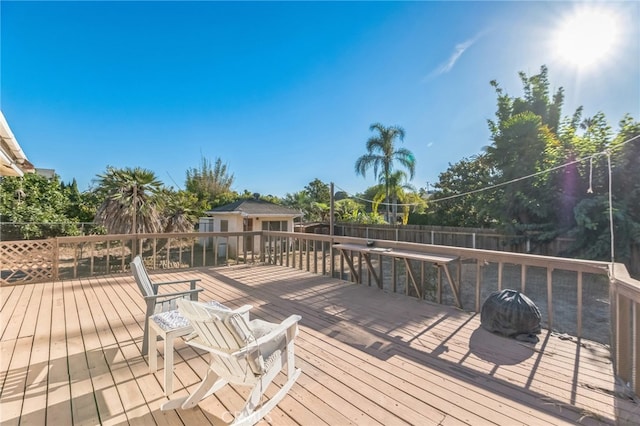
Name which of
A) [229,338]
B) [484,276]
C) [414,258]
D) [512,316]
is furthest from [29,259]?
[484,276]

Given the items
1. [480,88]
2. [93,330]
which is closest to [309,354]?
[93,330]

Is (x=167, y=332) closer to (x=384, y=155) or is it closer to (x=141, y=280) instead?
(x=141, y=280)

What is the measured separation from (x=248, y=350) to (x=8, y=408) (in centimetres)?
160

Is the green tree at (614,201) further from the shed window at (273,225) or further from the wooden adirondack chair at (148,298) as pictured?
the shed window at (273,225)

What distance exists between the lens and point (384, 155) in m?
17.3

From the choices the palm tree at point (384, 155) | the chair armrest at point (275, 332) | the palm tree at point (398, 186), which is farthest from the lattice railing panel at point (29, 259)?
the palm tree at point (398, 186)

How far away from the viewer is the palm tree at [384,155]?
56.1 ft

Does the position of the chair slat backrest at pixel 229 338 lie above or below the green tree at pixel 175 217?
below

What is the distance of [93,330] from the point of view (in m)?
2.89

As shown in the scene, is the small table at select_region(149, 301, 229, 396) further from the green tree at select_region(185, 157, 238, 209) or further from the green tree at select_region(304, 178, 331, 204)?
the green tree at select_region(304, 178, 331, 204)

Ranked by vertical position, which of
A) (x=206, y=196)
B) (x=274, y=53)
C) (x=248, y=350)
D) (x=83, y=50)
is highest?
(x=274, y=53)

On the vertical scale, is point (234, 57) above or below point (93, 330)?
above

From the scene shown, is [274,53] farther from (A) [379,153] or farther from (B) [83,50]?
(A) [379,153]

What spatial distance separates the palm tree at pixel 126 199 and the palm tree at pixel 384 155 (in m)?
11.8
